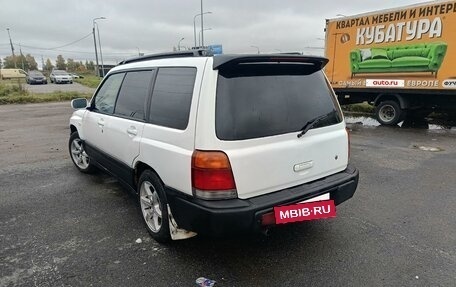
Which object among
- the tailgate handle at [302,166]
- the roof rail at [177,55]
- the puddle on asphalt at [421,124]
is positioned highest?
the roof rail at [177,55]

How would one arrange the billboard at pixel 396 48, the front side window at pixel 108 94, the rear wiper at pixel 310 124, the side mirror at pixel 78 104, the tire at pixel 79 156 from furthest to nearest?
the billboard at pixel 396 48
the tire at pixel 79 156
the side mirror at pixel 78 104
the front side window at pixel 108 94
the rear wiper at pixel 310 124

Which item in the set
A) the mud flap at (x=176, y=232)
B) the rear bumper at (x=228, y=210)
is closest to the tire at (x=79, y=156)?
the mud flap at (x=176, y=232)

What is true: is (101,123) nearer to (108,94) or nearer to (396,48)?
(108,94)

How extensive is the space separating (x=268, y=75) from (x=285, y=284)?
1683 mm

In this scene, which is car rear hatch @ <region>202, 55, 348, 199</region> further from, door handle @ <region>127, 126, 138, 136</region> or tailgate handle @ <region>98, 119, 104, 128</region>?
tailgate handle @ <region>98, 119, 104, 128</region>

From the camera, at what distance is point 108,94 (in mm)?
4184

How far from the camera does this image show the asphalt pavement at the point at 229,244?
2653 mm

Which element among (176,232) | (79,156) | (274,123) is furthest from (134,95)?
(79,156)

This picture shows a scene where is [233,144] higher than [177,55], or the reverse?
[177,55]

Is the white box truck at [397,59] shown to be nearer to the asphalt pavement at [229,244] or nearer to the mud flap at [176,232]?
the asphalt pavement at [229,244]

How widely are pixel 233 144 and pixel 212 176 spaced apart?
0.28m

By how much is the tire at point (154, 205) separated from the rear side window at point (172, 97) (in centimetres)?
55

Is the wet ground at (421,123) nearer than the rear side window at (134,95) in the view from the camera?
No

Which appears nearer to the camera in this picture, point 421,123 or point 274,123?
point 274,123
